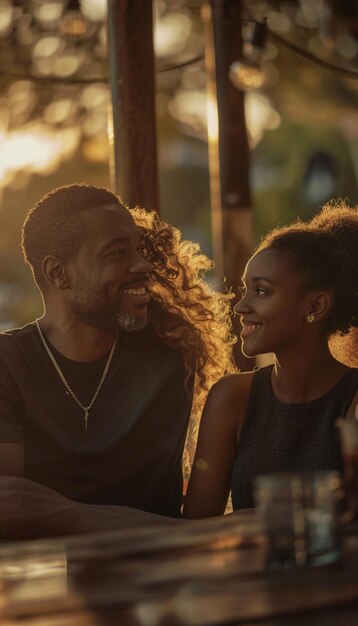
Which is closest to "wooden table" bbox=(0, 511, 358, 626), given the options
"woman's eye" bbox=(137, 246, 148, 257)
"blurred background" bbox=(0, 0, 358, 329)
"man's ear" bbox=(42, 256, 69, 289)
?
"man's ear" bbox=(42, 256, 69, 289)

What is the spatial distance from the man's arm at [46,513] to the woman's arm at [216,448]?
0.23 metres

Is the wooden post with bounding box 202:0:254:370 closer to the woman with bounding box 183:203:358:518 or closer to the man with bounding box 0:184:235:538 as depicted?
the man with bounding box 0:184:235:538

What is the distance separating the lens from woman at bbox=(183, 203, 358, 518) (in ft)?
10.5

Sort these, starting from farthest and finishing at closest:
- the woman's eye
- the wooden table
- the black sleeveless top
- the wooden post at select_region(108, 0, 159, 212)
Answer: the wooden post at select_region(108, 0, 159, 212)
the woman's eye
the black sleeveless top
the wooden table

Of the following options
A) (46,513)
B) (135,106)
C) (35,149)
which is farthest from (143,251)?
(35,149)

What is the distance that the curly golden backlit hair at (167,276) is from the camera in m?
3.51

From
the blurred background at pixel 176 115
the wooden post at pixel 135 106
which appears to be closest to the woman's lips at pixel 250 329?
the wooden post at pixel 135 106

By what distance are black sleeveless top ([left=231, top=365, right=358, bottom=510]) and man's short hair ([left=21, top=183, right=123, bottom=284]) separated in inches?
28.3

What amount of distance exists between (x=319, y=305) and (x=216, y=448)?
1.60 ft

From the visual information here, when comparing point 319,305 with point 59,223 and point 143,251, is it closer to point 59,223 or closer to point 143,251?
point 143,251

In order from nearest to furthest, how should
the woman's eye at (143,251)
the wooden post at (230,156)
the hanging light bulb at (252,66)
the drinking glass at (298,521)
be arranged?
the drinking glass at (298,521) < the woman's eye at (143,251) < the hanging light bulb at (252,66) < the wooden post at (230,156)

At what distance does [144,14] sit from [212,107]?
2.46m

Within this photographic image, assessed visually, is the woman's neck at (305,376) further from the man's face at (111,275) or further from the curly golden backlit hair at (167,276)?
the man's face at (111,275)

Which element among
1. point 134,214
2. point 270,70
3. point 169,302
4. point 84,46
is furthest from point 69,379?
point 270,70
